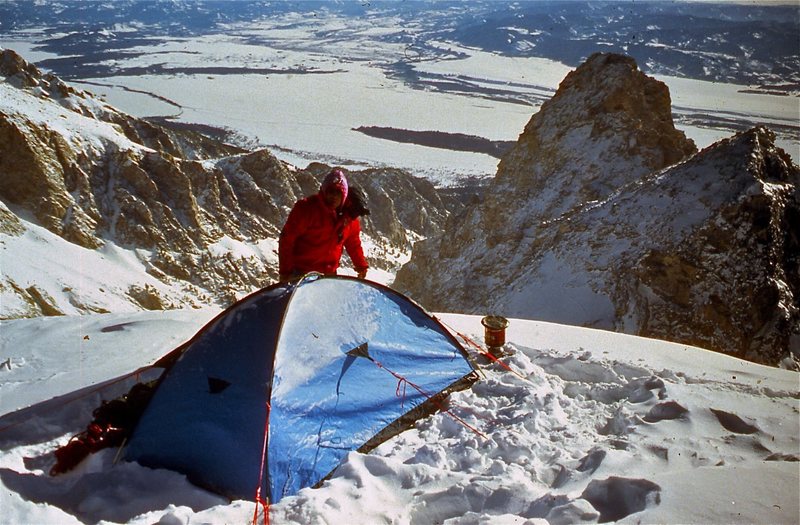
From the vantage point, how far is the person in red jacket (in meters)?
5.08

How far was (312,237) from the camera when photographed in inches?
206

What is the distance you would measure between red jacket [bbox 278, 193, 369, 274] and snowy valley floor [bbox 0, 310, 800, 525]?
175 centimetres

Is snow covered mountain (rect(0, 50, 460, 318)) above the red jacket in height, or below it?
below

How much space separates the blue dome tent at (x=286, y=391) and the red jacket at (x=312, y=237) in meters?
0.73

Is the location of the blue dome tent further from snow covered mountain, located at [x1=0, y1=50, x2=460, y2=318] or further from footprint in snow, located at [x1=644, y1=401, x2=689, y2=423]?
snow covered mountain, located at [x1=0, y1=50, x2=460, y2=318]

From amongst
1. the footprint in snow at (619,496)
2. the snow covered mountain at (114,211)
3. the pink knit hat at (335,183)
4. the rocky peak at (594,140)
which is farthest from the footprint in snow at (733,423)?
the snow covered mountain at (114,211)

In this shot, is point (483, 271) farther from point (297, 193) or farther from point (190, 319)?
point (297, 193)

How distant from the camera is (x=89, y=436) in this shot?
386 centimetres

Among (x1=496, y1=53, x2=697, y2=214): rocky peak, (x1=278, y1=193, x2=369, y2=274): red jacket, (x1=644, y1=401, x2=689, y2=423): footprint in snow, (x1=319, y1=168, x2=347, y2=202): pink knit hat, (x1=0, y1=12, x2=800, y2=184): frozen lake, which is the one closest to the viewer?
(x1=644, y1=401, x2=689, y2=423): footprint in snow

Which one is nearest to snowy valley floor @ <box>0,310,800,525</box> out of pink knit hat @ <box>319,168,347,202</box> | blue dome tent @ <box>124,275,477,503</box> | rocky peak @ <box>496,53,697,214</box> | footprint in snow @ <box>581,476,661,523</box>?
footprint in snow @ <box>581,476,661,523</box>

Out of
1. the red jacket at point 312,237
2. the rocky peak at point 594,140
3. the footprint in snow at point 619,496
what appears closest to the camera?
the footprint in snow at point 619,496

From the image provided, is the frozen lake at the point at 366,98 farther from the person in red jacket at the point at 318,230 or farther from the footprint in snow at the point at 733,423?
the person in red jacket at the point at 318,230

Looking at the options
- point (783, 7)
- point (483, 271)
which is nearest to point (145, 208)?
point (483, 271)

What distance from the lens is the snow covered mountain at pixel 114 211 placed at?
26.3 m
